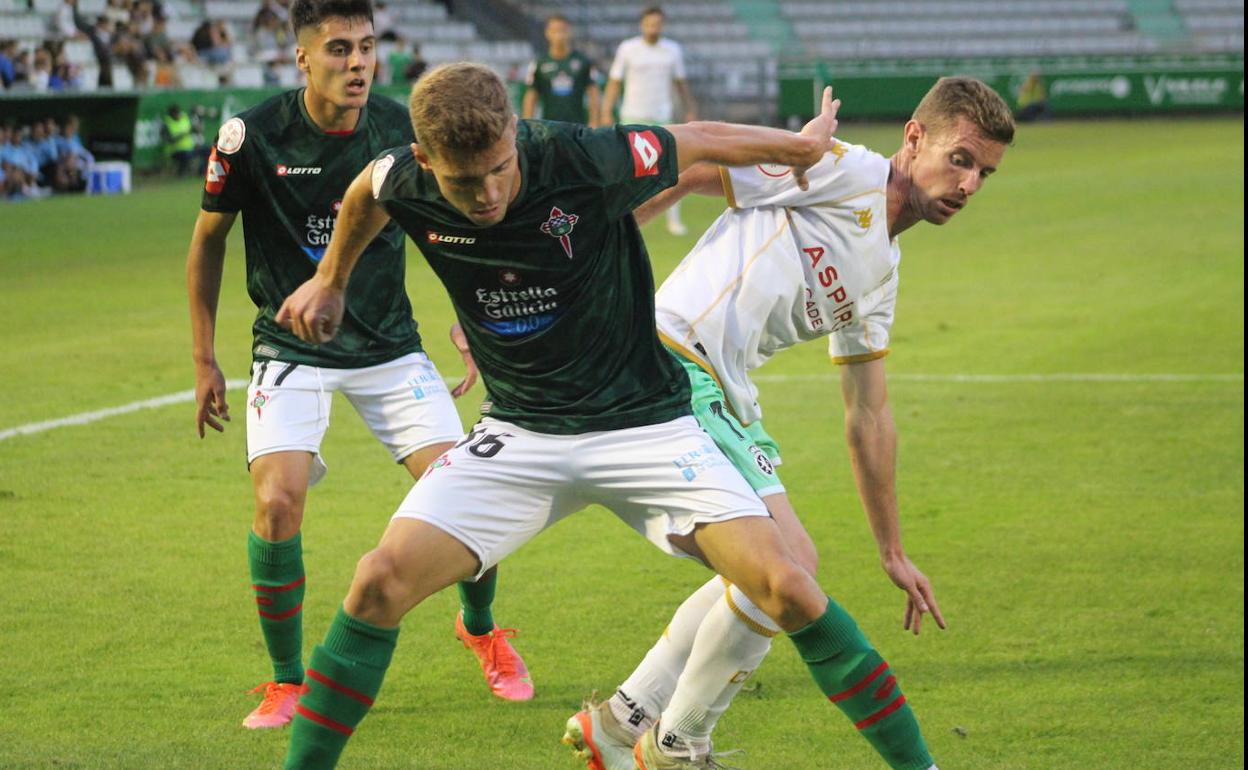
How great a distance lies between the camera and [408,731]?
16.4 ft

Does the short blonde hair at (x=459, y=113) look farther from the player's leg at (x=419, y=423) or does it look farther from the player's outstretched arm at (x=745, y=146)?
the player's leg at (x=419, y=423)

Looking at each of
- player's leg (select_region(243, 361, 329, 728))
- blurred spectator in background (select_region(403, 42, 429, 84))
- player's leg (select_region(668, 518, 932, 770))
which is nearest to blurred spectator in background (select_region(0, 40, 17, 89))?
blurred spectator in background (select_region(403, 42, 429, 84))

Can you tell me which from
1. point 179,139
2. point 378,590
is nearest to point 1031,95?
point 179,139

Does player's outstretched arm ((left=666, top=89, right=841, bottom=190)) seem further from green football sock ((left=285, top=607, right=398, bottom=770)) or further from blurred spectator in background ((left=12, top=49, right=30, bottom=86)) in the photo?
blurred spectator in background ((left=12, top=49, right=30, bottom=86))

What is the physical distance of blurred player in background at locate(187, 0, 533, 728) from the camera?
5.11 m

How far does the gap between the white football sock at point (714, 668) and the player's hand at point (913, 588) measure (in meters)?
0.41

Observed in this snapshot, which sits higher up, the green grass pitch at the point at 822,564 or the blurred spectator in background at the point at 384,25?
the green grass pitch at the point at 822,564

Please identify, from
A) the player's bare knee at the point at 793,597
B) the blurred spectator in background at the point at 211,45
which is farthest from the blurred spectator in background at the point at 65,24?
the player's bare knee at the point at 793,597

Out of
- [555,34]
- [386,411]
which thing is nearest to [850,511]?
[386,411]

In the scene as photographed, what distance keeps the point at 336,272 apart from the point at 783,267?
125cm

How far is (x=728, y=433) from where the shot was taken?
4332mm

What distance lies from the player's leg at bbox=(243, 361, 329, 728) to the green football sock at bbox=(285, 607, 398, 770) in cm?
111

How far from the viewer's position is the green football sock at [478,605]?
5.49 meters

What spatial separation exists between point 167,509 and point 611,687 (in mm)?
2924
